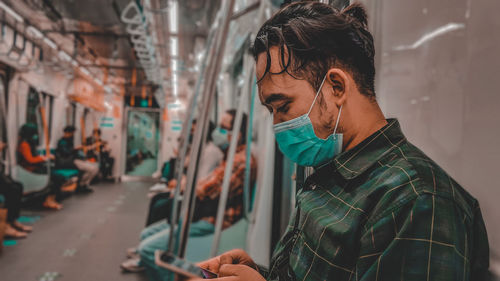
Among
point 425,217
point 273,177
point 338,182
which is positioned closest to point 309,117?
point 338,182

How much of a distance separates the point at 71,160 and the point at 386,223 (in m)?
7.06

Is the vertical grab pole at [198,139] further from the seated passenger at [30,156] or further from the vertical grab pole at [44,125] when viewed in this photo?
the vertical grab pole at [44,125]

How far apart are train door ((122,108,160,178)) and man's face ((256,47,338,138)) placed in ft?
32.5

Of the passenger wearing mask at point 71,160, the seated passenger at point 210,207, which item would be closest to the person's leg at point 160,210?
the seated passenger at point 210,207

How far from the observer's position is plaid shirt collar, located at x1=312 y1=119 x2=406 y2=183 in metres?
0.57

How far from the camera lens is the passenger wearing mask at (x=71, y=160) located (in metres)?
6.16

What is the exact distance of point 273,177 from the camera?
1.99m

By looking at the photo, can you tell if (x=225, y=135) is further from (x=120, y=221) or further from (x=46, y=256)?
(x=120, y=221)

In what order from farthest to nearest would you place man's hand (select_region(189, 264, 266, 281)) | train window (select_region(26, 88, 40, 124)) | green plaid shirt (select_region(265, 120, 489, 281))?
train window (select_region(26, 88, 40, 124)) < man's hand (select_region(189, 264, 266, 281)) < green plaid shirt (select_region(265, 120, 489, 281))

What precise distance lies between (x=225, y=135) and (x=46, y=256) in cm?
210

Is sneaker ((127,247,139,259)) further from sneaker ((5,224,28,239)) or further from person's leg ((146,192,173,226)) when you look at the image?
sneaker ((5,224,28,239))

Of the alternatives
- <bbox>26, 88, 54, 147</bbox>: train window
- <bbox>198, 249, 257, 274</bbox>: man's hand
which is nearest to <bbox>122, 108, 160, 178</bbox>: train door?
<bbox>26, 88, 54, 147</bbox>: train window

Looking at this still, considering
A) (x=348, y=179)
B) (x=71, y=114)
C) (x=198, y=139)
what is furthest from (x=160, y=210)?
(x=71, y=114)

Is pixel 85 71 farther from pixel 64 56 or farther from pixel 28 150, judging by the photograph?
pixel 28 150
